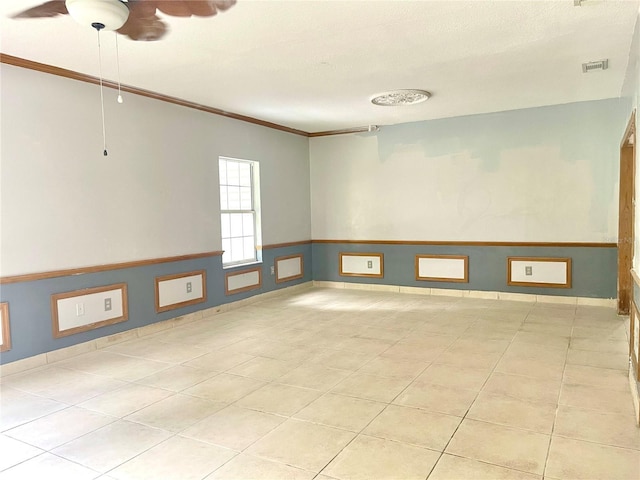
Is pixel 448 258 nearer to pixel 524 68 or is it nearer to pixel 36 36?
pixel 524 68

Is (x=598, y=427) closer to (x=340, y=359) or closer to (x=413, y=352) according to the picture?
(x=413, y=352)

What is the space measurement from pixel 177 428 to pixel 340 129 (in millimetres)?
5279

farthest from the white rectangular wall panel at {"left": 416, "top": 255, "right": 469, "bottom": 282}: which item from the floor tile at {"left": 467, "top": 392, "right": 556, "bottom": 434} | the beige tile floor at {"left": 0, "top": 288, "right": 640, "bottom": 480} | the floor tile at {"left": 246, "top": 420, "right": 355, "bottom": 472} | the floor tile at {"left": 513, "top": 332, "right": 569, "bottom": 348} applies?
the floor tile at {"left": 246, "top": 420, "right": 355, "bottom": 472}

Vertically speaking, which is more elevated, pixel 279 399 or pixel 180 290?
pixel 180 290

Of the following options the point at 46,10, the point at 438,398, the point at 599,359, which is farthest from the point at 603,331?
the point at 46,10

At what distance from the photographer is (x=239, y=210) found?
19.9 ft

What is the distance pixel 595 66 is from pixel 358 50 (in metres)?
2.19

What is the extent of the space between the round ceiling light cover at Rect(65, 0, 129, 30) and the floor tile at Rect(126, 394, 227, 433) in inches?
94.6

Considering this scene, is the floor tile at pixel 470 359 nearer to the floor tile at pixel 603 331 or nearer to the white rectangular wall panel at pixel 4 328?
the floor tile at pixel 603 331

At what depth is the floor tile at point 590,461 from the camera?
2041 mm

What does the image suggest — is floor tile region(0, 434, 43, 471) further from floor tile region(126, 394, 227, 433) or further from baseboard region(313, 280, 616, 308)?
baseboard region(313, 280, 616, 308)

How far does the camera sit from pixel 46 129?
3777 mm

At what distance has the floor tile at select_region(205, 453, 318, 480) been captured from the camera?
2084 millimetres

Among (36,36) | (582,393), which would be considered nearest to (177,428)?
(582,393)
